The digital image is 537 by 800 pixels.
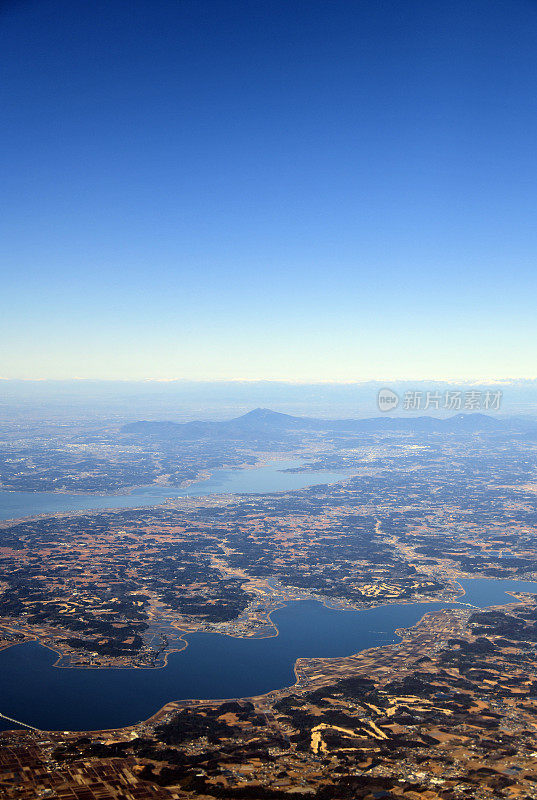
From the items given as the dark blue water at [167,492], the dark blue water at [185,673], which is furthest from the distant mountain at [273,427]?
the dark blue water at [185,673]

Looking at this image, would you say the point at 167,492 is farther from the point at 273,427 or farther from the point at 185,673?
the point at 273,427

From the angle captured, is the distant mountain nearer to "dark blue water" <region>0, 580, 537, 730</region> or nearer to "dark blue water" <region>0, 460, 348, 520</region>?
"dark blue water" <region>0, 460, 348, 520</region>

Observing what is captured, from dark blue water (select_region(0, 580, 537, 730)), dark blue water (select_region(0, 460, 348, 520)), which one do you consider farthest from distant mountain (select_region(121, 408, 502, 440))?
dark blue water (select_region(0, 580, 537, 730))

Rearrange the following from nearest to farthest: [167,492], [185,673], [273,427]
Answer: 1. [185,673]
2. [167,492]
3. [273,427]

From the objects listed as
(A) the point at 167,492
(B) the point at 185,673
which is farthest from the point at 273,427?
(B) the point at 185,673

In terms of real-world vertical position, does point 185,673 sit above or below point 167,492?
above

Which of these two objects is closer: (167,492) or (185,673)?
(185,673)
